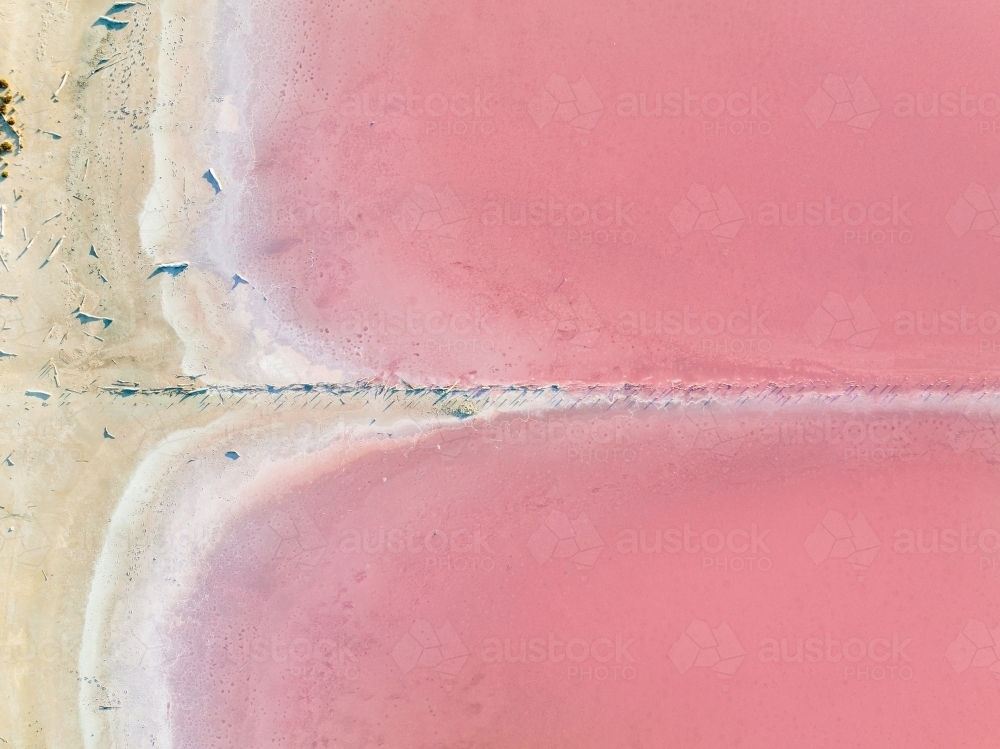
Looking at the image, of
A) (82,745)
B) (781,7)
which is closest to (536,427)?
(781,7)

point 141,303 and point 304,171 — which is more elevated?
point 304,171

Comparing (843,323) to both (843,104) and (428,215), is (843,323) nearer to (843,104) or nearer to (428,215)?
(843,104)

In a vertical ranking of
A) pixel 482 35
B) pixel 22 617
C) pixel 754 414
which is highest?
pixel 482 35

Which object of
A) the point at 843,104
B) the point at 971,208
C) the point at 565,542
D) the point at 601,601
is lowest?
the point at 601,601

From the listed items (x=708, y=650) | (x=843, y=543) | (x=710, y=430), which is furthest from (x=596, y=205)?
(x=708, y=650)

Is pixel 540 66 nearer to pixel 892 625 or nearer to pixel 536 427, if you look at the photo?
pixel 536 427
